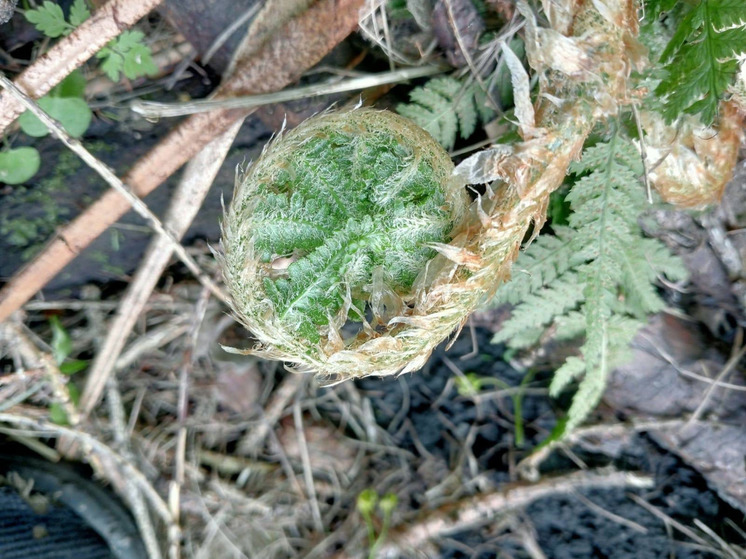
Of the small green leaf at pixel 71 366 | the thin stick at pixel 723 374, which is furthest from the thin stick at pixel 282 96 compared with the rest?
the thin stick at pixel 723 374

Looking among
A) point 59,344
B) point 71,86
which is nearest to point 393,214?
point 71,86

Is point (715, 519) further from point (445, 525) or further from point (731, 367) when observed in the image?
point (445, 525)

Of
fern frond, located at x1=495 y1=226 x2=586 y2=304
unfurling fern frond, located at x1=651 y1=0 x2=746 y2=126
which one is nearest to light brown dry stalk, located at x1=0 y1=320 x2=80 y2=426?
fern frond, located at x1=495 y1=226 x2=586 y2=304

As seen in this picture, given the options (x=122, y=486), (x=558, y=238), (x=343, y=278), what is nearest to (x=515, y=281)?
(x=558, y=238)

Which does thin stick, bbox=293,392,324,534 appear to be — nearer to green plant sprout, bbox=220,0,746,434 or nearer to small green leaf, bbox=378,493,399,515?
small green leaf, bbox=378,493,399,515

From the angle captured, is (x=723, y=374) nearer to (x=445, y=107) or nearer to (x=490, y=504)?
(x=490, y=504)
